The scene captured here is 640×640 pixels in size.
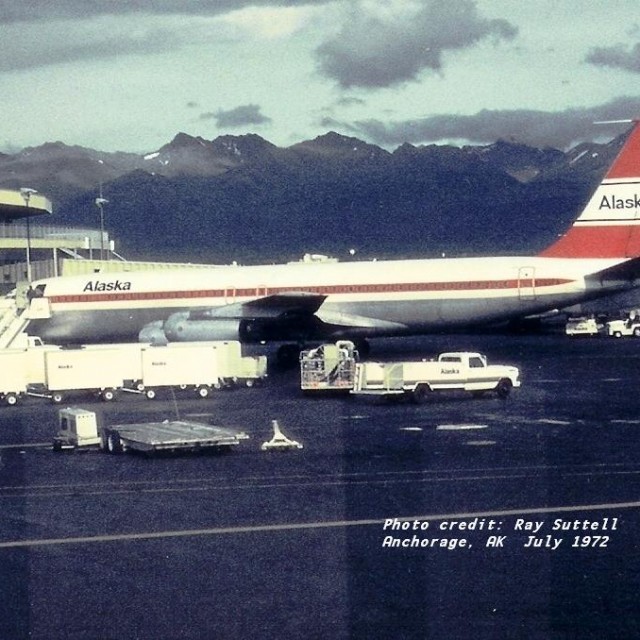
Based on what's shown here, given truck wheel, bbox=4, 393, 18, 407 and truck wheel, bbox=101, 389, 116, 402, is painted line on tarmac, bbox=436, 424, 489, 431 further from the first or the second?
truck wheel, bbox=4, 393, 18, 407

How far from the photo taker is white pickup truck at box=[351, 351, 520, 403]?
40719 millimetres

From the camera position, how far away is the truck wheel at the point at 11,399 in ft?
149

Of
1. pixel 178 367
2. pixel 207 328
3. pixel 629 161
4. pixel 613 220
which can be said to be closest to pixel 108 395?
pixel 178 367

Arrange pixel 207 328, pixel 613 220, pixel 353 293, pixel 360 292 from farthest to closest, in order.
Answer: pixel 613 220
pixel 353 293
pixel 360 292
pixel 207 328

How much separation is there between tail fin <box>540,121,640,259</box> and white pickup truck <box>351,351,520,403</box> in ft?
70.2

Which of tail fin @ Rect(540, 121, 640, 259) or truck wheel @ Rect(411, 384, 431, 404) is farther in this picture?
tail fin @ Rect(540, 121, 640, 259)

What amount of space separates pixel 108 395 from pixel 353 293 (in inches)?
738

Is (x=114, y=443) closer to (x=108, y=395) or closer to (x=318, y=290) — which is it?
(x=108, y=395)

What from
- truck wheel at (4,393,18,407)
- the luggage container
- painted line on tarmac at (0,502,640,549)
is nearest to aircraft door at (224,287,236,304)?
the luggage container

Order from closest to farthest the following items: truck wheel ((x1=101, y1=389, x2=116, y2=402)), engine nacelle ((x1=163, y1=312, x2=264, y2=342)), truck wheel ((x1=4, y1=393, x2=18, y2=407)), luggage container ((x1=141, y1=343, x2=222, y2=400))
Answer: truck wheel ((x1=101, y1=389, x2=116, y2=402)) < truck wheel ((x1=4, y1=393, x2=18, y2=407)) < luggage container ((x1=141, y1=343, x2=222, y2=400)) < engine nacelle ((x1=163, y1=312, x2=264, y2=342))

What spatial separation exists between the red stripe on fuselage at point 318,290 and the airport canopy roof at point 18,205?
3966 cm

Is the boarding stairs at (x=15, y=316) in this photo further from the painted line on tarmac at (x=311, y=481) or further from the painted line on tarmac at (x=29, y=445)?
Answer: the painted line on tarmac at (x=311, y=481)

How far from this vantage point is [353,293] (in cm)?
5994

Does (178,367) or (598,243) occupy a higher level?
(598,243)
